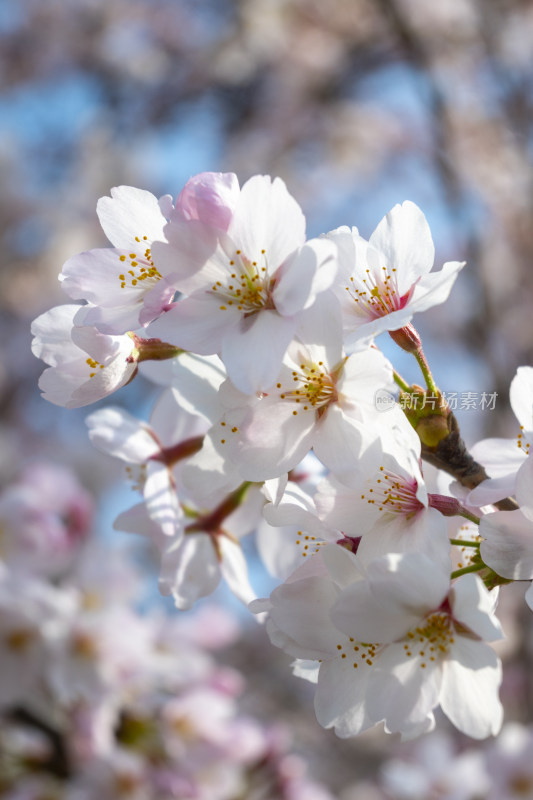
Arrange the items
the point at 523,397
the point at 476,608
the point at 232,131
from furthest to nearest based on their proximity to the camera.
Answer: the point at 232,131
the point at 523,397
the point at 476,608

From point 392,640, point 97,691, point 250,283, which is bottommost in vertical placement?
point 97,691

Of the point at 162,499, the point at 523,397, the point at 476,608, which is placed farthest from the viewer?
the point at 162,499

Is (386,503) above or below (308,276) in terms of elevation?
below

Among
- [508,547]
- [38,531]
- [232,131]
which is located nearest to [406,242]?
[508,547]

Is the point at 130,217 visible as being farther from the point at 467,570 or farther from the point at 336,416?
the point at 467,570

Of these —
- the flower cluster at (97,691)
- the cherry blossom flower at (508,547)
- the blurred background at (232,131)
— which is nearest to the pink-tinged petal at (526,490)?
the cherry blossom flower at (508,547)

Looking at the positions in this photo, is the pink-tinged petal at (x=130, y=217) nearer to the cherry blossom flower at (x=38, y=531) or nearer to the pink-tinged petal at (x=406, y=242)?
the pink-tinged petal at (x=406, y=242)

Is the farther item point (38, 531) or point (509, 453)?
point (38, 531)
